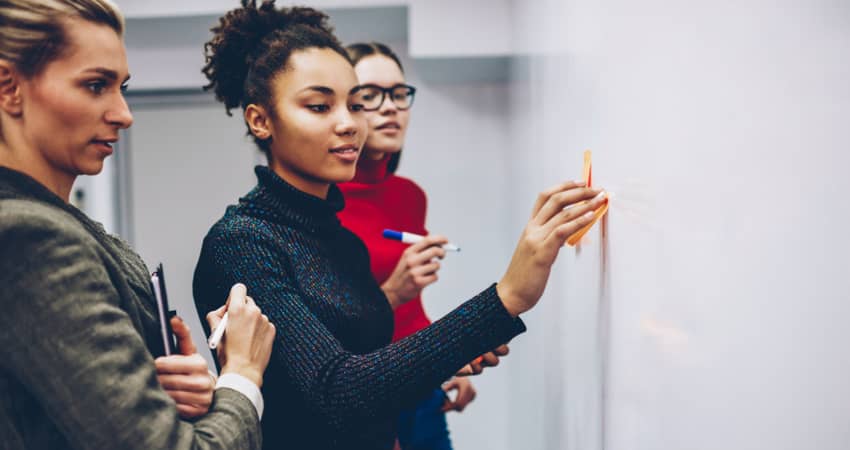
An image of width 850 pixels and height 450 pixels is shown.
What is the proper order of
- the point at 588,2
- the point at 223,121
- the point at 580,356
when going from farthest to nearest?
the point at 223,121 < the point at 580,356 < the point at 588,2

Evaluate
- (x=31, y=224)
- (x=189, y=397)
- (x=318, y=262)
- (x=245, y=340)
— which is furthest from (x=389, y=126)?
(x=31, y=224)

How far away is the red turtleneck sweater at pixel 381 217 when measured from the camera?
69.1 inches

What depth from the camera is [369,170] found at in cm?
184

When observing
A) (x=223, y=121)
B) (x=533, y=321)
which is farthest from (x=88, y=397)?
(x=223, y=121)

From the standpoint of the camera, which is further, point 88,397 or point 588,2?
point 588,2

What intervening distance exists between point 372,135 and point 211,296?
82cm

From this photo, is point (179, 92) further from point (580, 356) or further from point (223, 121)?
point (580, 356)

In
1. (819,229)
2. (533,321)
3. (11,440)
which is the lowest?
(533,321)

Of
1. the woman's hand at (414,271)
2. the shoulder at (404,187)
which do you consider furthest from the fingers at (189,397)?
the shoulder at (404,187)

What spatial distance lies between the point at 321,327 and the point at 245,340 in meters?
0.13

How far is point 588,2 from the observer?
3.98 feet

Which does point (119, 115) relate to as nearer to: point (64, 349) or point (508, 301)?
point (64, 349)

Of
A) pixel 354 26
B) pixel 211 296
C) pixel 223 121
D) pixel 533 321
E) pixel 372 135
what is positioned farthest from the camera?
pixel 223 121

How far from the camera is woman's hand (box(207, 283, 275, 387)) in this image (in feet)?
2.87
